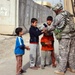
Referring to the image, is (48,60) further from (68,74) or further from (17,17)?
(17,17)

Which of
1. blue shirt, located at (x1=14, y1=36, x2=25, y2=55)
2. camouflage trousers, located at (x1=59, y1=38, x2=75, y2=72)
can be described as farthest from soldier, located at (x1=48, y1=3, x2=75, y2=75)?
blue shirt, located at (x1=14, y1=36, x2=25, y2=55)

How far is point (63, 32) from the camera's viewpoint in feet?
21.0

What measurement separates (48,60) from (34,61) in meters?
0.55

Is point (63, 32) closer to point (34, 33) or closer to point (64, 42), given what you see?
point (64, 42)

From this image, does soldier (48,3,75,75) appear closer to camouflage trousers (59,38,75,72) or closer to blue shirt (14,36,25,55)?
camouflage trousers (59,38,75,72)

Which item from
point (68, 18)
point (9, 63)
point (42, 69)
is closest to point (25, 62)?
point (9, 63)

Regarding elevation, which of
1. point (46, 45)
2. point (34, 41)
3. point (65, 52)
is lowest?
point (65, 52)

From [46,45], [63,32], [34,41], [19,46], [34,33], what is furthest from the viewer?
[46,45]

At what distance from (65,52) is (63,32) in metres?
0.52

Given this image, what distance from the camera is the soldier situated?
632 cm

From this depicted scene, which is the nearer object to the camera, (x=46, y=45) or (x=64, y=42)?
(x=64, y=42)

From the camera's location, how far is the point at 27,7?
20094 millimetres

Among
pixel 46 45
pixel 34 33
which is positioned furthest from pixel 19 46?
pixel 46 45

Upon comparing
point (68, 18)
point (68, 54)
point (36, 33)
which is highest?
point (68, 18)
